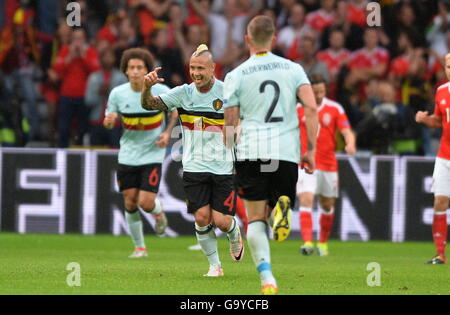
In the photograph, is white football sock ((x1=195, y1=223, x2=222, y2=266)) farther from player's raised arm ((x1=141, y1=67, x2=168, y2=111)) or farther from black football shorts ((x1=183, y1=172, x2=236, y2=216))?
A: player's raised arm ((x1=141, y1=67, x2=168, y2=111))

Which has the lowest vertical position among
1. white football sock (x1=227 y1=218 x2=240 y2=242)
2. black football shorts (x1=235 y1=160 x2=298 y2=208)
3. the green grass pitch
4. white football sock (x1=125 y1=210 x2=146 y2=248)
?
the green grass pitch

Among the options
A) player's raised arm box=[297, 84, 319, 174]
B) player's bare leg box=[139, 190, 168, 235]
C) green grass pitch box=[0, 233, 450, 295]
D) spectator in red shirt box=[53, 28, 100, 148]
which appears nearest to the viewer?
player's raised arm box=[297, 84, 319, 174]

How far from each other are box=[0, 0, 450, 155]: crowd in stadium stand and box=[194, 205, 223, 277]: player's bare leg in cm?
742

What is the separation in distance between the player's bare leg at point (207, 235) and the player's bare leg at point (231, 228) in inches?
3.5

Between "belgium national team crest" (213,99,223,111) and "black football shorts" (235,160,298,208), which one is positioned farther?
"belgium national team crest" (213,99,223,111)

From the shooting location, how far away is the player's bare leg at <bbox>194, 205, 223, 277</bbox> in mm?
10797

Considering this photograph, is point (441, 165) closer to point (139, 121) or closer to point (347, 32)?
point (139, 121)

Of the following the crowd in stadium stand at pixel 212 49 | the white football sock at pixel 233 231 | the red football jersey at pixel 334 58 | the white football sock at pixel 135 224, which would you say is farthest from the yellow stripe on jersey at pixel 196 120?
the red football jersey at pixel 334 58

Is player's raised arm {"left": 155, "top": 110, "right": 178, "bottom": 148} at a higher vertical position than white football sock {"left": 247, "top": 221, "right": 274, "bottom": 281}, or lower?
higher

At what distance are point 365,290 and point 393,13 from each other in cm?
1145

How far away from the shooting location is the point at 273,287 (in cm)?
859

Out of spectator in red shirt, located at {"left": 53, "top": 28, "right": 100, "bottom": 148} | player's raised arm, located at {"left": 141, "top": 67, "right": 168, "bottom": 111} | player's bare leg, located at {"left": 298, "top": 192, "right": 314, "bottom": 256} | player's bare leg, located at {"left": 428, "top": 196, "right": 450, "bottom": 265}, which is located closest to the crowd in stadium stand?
spectator in red shirt, located at {"left": 53, "top": 28, "right": 100, "bottom": 148}

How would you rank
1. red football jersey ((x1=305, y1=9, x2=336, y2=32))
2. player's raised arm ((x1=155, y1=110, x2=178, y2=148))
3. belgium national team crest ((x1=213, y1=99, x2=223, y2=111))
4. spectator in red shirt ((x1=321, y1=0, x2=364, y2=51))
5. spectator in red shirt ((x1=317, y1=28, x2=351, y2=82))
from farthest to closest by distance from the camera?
red football jersey ((x1=305, y1=9, x2=336, y2=32)), spectator in red shirt ((x1=321, y1=0, x2=364, y2=51)), spectator in red shirt ((x1=317, y1=28, x2=351, y2=82)), player's raised arm ((x1=155, y1=110, x2=178, y2=148)), belgium national team crest ((x1=213, y1=99, x2=223, y2=111))

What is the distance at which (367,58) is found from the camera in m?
19.0
